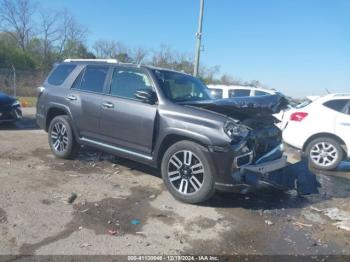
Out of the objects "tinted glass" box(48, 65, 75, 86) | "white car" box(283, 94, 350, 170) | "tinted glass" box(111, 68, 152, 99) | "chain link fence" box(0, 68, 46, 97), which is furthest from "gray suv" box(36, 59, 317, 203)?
"chain link fence" box(0, 68, 46, 97)

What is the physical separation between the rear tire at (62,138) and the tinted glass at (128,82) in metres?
1.34

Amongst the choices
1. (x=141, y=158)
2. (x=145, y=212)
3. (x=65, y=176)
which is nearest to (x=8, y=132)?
(x=65, y=176)

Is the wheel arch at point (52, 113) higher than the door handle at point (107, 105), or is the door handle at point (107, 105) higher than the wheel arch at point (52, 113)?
the door handle at point (107, 105)

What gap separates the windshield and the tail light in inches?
110

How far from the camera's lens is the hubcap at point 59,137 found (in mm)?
6741

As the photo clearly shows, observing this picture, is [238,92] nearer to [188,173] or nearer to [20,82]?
[188,173]

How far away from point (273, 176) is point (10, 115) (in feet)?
26.4

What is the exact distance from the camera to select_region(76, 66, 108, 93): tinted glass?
620cm

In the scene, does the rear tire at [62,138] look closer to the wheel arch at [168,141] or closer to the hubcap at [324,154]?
the wheel arch at [168,141]

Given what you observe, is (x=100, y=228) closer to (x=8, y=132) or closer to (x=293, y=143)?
(x=293, y=143)

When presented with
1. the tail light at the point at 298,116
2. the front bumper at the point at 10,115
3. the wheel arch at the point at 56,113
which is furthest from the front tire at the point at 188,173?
the front bumper at the point at 10,115

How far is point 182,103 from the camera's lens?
538 cm

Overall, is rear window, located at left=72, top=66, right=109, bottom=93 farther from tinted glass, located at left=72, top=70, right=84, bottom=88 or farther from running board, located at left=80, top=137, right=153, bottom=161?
running board, located at left=80, top=137, right=153, bottom=161

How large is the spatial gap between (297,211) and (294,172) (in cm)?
58
